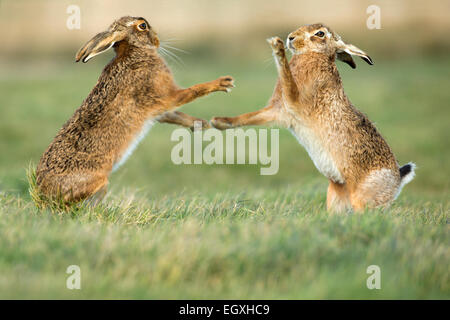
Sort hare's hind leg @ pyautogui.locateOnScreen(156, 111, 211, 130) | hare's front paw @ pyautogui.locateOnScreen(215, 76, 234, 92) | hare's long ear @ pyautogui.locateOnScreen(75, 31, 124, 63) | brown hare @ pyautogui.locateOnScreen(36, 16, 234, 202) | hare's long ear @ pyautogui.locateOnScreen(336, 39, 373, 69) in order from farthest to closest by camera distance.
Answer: hare's hind leg @ pyautogui.locateOnScreen(156, 111, 211, 130), hare's long ear @ pyautogui.locateOnScreen(336, 39, 373, 69), hare's front paw @ pyautogui.locateOnScreen(215, 76, 234, 92), brown hare @ pyautogui.locateOnScreen(36, 16, 234, 202), hare's long ear @ pyautogui.locateOnScreen(75, 31, 124, 63)

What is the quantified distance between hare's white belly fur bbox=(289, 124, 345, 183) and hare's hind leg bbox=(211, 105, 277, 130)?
1.07 feet

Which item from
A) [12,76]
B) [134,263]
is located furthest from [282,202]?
[12,76]

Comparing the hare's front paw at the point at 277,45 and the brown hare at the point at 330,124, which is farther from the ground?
the hare's front paw at the point at 277,45

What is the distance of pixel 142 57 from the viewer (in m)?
6.53

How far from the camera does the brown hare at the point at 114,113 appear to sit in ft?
19.2

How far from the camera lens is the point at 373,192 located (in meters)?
6.13

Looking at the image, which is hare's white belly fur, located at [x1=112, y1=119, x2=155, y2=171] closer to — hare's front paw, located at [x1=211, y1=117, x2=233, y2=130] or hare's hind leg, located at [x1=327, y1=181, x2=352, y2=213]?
hare's front paw, located at [x1=211, y1=117, x2=233, y2=130]

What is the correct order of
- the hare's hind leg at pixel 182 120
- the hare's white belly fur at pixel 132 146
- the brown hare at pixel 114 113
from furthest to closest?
the hare's hind leg at pixel 182 120 → the hare's white belly fur at pixel 132 146 → the brown hare at pixel 114 113

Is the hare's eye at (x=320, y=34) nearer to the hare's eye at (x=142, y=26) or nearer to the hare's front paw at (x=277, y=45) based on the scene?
the hare's front paw at (x=277, y=45)

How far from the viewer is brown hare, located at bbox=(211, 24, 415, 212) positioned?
6.16 metres

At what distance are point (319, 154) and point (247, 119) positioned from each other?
87 centimetres

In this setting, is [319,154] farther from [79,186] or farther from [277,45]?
[79,186]

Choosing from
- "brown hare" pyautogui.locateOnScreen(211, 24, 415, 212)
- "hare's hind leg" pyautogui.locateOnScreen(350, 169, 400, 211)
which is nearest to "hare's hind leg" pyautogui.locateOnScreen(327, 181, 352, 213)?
"brown hare" pyautogui.locateOnScreen(211, 24, 415, 212)

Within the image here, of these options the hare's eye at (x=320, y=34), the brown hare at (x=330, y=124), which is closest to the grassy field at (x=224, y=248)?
the brown hare at (x=330, y=124)
